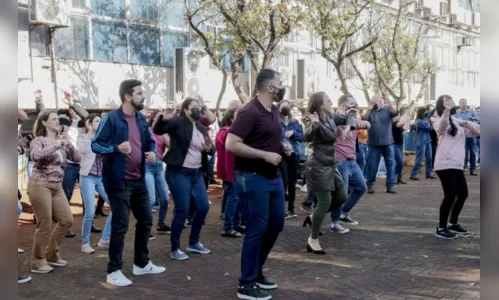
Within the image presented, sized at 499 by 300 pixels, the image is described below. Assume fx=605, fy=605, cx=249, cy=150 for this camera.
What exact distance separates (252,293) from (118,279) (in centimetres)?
153

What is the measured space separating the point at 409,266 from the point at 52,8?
1270 cm

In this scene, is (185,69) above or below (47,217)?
above

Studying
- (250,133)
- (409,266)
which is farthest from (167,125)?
(409,266)

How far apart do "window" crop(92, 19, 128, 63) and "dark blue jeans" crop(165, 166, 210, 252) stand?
1202cm

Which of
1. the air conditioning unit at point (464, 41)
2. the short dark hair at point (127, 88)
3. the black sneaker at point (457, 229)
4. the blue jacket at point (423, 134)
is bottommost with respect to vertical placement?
the black sneaker at point (457, 229)

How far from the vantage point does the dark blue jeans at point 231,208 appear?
862 centimetres

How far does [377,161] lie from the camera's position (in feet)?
44.1

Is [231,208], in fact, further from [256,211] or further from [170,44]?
[170,44]

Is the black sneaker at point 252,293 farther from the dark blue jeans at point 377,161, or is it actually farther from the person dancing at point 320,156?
the dark blue jeans at point 377,161

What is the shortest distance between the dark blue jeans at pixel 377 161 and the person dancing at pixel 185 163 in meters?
6.76

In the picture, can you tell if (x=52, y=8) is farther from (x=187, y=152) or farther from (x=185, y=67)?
(x=187, y=152)

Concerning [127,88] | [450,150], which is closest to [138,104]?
[127,88]

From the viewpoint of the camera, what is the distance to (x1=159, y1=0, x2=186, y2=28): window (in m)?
20.4

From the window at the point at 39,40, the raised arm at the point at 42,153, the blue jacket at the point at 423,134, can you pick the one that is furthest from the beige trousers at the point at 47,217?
the blue jacket at the point at 423,134
